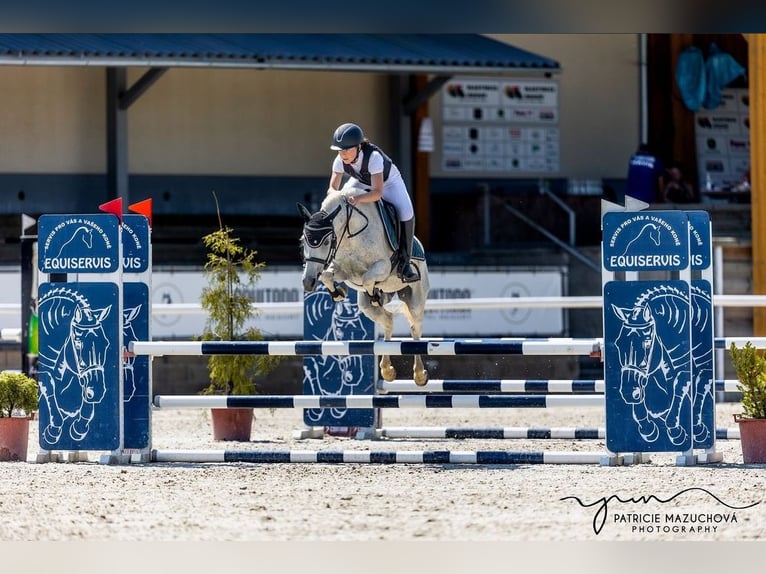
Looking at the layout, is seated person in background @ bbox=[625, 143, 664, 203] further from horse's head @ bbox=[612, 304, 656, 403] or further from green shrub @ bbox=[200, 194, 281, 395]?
horse's head @ bbox=[612, 304, 656, 403]

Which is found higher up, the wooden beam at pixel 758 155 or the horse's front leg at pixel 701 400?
the wooden beam at pixel 758 155

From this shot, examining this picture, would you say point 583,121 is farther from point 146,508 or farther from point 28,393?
point 146,508

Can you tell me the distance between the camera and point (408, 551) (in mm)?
4699

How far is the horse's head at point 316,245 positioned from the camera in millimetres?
7477

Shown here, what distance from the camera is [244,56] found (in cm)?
1502

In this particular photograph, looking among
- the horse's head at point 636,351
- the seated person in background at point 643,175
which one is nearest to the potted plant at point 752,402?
the horse's head at point 636,351

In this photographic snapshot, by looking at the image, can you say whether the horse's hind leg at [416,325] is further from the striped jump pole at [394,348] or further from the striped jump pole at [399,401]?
the striped jump pole at [394,348]

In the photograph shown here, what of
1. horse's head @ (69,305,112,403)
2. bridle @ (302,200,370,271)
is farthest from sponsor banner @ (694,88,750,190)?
horse's head @ (69,305,112,403)

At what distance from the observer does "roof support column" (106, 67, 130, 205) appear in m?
16.0

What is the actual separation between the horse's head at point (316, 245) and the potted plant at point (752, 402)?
2069 millimetres

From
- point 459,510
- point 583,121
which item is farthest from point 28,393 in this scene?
point 583,121

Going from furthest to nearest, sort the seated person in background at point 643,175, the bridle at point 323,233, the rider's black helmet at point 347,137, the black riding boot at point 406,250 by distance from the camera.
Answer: the seated person in background at point 643,175 → the black riding boot at point 406,250 → the rider's black helmet at point 347,137 → the bridle at point 323,233

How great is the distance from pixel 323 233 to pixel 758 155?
8.22m

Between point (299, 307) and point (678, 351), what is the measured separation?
4525mm
